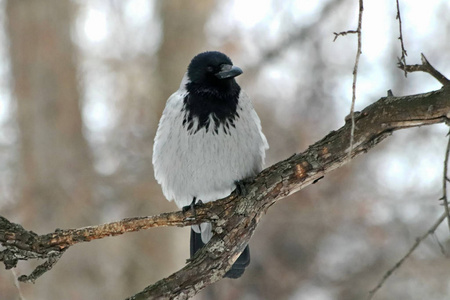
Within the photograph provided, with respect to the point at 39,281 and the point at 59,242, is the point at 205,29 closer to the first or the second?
the point at 39,281

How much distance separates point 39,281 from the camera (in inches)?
387

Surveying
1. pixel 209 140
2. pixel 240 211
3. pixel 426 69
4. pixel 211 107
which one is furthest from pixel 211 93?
pixel 426 69

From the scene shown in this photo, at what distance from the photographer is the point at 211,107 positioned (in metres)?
4.95

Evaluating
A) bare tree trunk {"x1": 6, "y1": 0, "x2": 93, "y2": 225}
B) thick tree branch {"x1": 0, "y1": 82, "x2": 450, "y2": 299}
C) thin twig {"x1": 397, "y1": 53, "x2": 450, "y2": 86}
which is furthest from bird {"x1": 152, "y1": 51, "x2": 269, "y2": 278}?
bare tree trunk {"x1": 6, "y1": 0, "x2": 93, "y2": 225}

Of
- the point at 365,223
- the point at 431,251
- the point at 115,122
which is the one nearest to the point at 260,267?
the point at 365,223

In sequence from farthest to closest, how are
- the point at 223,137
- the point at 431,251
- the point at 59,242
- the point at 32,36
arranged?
the point at 32,36
the point at 431,251
the point at 223,137
the point at 59,242

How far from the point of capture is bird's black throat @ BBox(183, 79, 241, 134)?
489 centimetres

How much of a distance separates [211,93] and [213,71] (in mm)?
266

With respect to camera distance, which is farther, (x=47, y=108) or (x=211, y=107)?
(x=47, y=108)

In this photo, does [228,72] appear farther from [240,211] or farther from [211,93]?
[240,211]

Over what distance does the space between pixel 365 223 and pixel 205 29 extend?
392 centimetres

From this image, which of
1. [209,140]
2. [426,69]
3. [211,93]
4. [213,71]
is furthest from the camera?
[213,71]

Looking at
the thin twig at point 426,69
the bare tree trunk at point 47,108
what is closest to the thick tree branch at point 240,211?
the thin twig at point 426,69

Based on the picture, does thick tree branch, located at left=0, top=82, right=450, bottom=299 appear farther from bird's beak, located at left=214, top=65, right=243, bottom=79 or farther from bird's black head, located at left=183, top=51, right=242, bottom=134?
bird's beak, located at left=214, top=65, right=243, bottom=79
